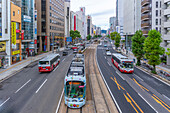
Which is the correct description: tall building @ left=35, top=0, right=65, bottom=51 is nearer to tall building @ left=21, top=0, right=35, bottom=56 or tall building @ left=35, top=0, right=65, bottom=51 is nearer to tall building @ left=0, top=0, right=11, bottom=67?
tall building @ left=21, top=0, right=35, bottom=56

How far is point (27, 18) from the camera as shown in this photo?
49.9m

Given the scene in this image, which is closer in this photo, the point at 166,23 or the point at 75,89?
the point at 75,89

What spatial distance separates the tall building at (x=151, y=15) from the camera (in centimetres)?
5238

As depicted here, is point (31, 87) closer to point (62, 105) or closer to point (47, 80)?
point (47, 80)

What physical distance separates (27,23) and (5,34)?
1555 centimetres

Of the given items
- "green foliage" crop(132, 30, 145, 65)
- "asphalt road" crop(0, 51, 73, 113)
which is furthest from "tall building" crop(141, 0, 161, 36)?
"asphalt road" crop(0, 51, 73, 113)

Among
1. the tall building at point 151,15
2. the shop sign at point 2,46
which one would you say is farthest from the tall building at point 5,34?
the tall building at point 151,15

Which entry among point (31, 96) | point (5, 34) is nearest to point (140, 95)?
point (31, 96)

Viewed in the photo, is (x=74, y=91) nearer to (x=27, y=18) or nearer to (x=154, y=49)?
(x=154, y=49)

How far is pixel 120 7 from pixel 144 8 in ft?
452

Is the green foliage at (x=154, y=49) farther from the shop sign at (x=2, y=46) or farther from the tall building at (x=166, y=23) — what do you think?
the shop sign at (x=2, y=46)

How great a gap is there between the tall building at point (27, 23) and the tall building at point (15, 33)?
11.3 feet

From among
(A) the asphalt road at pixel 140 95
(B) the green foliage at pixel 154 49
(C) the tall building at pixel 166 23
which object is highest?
(C) the tall building at pixel 166 23

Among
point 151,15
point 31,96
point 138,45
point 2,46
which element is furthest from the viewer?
point 151,15
